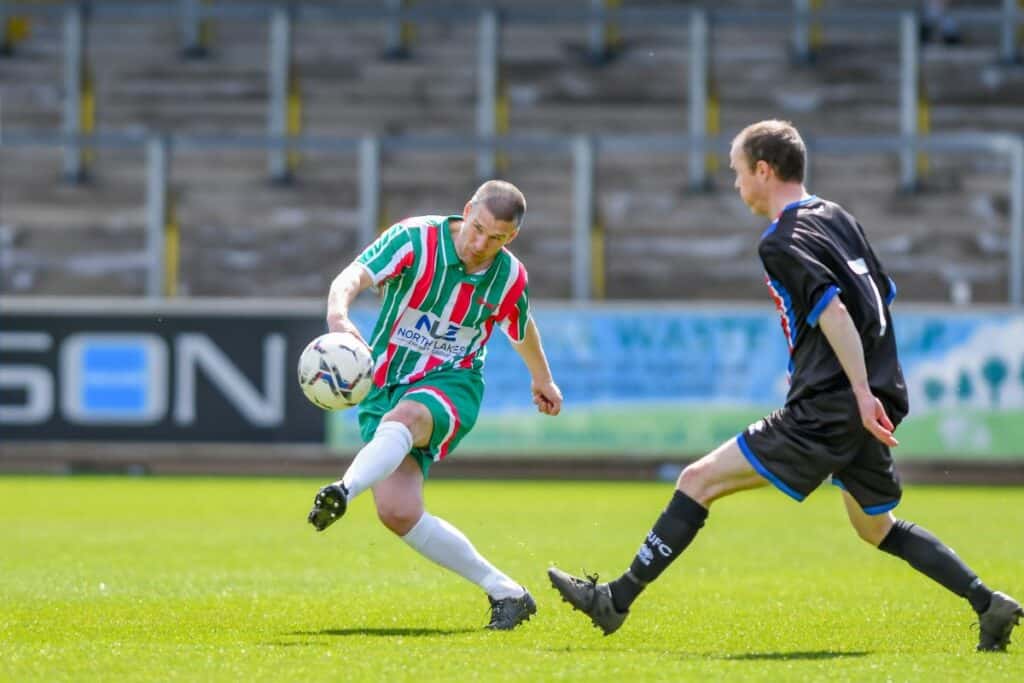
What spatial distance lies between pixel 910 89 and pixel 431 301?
14803mm

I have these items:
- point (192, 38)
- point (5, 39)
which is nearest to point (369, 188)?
point (192, 38)

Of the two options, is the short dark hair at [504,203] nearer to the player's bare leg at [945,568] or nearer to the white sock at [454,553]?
the white sock at [454,553]

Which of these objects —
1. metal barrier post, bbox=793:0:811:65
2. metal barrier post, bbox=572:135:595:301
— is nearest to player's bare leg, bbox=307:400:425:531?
metal barrier post, bbox=572:135:595:301

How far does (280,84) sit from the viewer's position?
2183 centimetres

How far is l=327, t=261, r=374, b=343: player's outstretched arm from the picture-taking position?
22.8 feet

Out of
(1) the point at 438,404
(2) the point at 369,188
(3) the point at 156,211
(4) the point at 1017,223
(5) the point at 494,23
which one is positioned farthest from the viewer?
(5) the point at 494,23

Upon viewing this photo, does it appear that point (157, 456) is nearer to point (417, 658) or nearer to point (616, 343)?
point (616, 343)

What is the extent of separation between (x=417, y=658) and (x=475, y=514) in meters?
7.62

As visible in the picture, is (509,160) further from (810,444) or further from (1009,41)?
(810,444)

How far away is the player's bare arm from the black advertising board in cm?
1236

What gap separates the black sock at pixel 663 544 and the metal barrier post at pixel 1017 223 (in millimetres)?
12196

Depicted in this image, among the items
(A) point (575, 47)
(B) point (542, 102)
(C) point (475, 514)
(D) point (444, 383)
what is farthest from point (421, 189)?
(D) point (444, 383)

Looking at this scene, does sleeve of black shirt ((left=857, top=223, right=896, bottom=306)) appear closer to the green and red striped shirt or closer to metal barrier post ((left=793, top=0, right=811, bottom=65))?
the green and red striped shirt

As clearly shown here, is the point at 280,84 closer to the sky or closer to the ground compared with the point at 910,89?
closer to the ground
